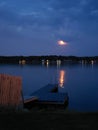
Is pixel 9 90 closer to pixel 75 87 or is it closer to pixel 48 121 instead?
pixel 48 121

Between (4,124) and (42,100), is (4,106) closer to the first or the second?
(4,124)

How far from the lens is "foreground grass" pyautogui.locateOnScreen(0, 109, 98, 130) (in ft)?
30.4

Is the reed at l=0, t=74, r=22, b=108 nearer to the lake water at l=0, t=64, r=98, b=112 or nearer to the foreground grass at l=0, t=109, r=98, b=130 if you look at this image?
the foreground grass at l=0, t=109, r=98, b=130

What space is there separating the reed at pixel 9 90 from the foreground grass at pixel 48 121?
258cm

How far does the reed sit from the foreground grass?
8.46 feet

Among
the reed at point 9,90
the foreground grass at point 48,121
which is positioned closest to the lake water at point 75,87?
the reed at point 9,90

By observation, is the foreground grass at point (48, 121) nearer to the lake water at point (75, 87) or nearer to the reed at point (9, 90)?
the reed at point (9, 90)

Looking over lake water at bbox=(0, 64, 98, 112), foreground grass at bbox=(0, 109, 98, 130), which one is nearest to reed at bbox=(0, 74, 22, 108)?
foreground grass at bbox=(0, 109, 98, 130)

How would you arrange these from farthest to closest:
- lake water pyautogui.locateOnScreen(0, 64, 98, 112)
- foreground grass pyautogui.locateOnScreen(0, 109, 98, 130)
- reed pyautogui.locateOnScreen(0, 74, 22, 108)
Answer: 1. lake water pyautogui.locateOnScreen(0, 64, 98, 112)
2. reed pyautogui.locateOnScreen(0, 74, 22, 108)
3. foreground grass pyautogui.locateOnScreen(0, 109, 98, 130)

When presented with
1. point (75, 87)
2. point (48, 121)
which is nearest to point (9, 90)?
point (48, 121)

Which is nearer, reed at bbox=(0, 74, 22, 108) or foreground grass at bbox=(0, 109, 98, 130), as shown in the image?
foreground grass at bbox=(0, 109, 98, 130)

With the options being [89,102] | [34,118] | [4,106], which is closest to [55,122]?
[34,118]

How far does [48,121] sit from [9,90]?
3968mm

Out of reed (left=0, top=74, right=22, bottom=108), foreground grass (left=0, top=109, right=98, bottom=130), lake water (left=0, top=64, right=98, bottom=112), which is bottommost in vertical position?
lake water (left=0, top=64, right=98, bottom=112)
